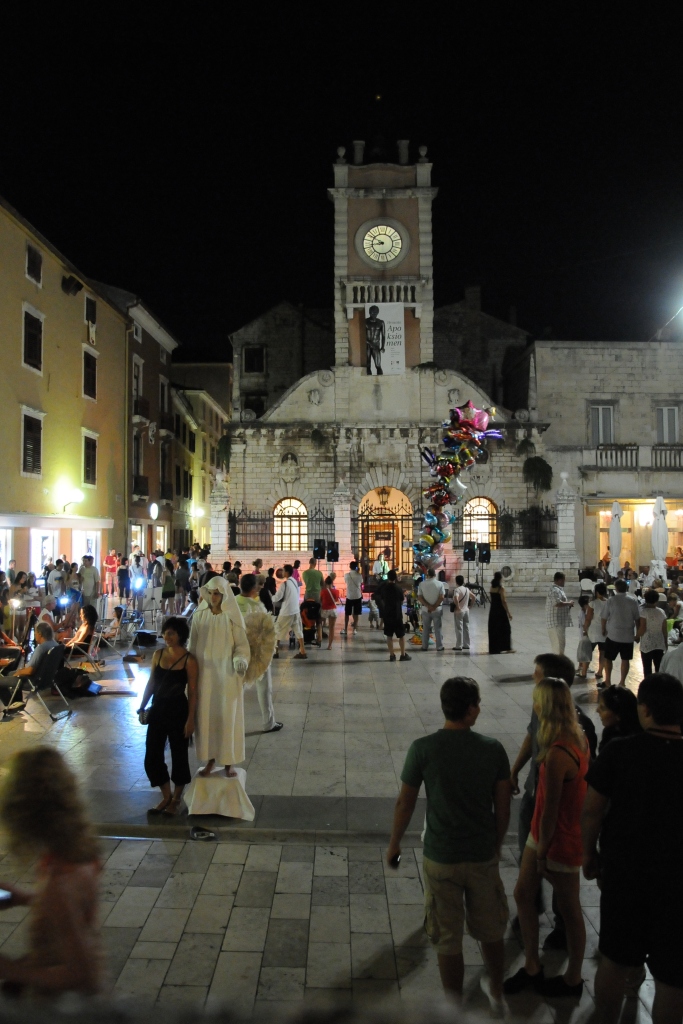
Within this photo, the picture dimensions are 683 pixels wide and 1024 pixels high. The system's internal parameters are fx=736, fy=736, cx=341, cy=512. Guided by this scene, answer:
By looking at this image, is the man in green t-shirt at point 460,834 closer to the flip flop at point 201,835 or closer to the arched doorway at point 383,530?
the flip flop at point 201,835

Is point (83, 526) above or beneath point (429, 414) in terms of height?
beneath

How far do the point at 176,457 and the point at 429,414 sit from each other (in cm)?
1281

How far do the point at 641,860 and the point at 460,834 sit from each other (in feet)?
2.37

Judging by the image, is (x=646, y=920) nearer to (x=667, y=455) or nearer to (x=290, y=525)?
(x=290, y=525)

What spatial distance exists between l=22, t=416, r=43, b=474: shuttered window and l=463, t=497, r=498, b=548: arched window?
635 inches

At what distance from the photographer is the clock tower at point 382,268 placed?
99.0 feet

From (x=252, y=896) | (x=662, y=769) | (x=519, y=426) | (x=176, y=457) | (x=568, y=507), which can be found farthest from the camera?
(x=176, y=457)

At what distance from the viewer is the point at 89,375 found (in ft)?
79.0

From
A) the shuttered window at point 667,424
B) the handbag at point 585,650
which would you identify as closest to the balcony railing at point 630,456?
the shuttered window at point 667,424

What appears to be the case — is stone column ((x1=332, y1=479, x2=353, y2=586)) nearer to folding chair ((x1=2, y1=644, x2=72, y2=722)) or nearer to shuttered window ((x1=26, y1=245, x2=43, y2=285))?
shuttered window ((x1=26, y1=245, x2=43, y2=285))

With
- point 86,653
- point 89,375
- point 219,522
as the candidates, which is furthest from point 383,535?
point 86,653

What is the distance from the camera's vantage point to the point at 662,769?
2963 millimetres

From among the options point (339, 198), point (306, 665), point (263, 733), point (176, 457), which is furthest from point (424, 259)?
point (263, 733)

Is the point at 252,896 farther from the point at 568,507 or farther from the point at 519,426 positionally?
the point at 519,426
